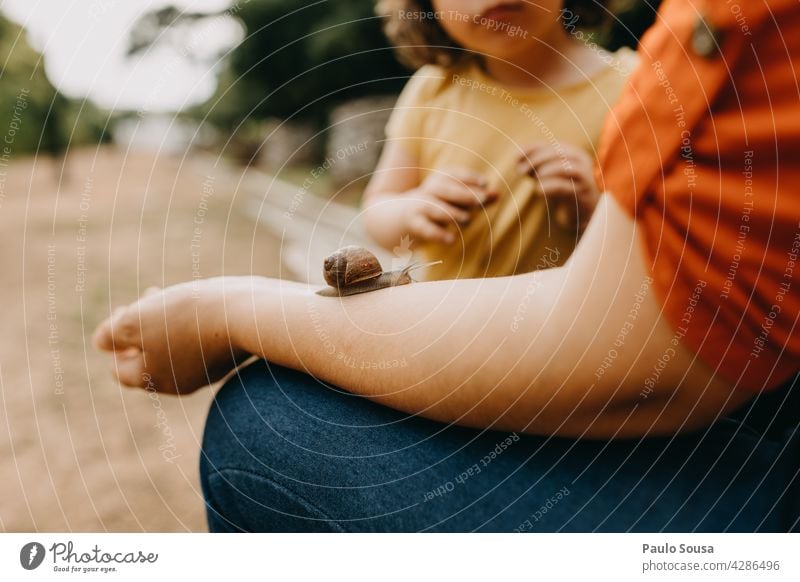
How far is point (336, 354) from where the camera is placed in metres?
0.32

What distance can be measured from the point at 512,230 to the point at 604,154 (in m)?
0.22

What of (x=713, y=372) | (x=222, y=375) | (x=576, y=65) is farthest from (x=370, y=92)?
(x=713, y=372)

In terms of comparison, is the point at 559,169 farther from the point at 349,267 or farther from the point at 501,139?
the point at 349,267

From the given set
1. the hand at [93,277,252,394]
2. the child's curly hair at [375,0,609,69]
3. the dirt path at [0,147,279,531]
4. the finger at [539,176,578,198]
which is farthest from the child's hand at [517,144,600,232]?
the dirt path at [0,147,279,531]

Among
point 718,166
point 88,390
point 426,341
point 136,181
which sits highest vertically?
point 718,166

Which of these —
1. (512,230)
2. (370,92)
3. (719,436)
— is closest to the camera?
(719,436)

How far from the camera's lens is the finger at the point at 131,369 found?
0.37 meters

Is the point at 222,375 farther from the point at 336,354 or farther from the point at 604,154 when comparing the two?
the point at 604,154

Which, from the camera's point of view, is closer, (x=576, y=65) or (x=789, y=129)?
(x=789, y=129)

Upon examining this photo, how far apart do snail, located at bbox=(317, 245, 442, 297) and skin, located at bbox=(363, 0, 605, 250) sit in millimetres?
131

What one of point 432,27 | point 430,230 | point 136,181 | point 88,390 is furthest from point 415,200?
point 136,181

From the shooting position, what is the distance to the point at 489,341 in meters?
0.29

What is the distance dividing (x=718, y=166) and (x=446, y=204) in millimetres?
240

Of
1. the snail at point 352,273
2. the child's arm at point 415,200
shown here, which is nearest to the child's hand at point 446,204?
the child's arm at point 415,200
